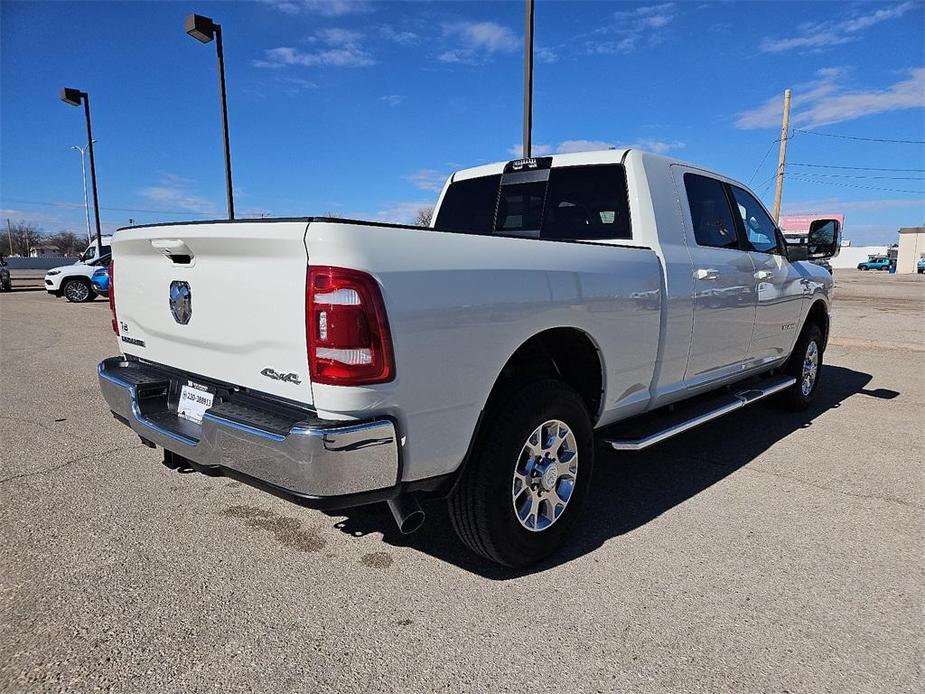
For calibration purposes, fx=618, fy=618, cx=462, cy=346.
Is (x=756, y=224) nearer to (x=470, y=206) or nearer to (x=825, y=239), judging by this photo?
(x=825, y=239)

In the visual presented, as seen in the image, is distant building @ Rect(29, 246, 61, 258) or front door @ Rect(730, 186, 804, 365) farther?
distant building @ Rect(29, 246, 61, 258)

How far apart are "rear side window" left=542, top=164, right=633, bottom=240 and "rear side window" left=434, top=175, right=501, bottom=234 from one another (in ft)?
1.69

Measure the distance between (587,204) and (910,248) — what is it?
7768 centimetres

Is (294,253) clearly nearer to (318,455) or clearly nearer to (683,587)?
(318,455)

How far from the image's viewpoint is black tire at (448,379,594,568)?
260cm

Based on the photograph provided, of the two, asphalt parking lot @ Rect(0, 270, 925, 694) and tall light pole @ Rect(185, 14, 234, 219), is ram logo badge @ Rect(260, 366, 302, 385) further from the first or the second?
tall light pole @ Rect(185, 14, 234, 219)

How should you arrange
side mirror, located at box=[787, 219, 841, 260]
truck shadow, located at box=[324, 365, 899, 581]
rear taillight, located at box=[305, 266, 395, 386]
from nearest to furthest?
rear taillight, located at box=[305, 266, 395, 386], truck shadow, located at box=[324, 365, 899, 581], side mirror, located at box=[787, 219, 841, 260]

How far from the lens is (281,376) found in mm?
2281

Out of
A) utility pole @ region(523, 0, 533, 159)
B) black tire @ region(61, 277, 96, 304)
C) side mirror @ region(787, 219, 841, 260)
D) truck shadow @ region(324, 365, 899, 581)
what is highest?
utility pole @ region(523, 0, 533, 159)

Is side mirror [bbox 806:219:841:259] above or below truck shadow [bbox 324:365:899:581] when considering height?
above

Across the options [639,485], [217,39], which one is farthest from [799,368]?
[217,39]

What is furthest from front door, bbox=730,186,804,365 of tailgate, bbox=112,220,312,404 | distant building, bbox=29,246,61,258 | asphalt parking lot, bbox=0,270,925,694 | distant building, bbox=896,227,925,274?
distant building, bbox=29,246,61,258

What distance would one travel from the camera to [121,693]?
203 cm

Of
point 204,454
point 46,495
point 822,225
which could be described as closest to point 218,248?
point 204,454
